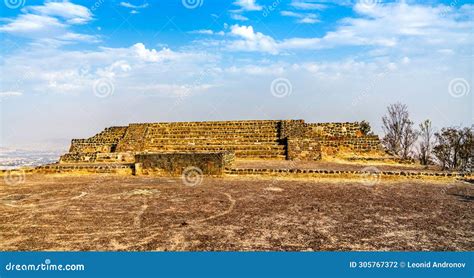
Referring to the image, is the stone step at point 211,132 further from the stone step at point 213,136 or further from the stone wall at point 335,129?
the stone wall at point 335,129

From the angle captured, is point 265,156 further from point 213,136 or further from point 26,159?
point 26,159

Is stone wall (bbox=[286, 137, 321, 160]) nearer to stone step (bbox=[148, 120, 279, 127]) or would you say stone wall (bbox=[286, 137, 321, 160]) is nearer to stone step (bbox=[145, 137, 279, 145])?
stone step (bbox=[145, 137, 279, 145])

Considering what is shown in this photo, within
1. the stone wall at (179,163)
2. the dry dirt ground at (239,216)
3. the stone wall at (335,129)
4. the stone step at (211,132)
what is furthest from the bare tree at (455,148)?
the stone wall at (179,163)

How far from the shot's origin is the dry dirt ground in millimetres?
4629

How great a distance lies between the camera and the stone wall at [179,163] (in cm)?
1148

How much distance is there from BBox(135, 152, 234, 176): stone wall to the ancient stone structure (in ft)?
12.8

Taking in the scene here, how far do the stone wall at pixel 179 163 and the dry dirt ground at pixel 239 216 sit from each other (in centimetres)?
161

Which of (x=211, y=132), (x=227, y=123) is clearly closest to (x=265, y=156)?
(x=211, y=132)

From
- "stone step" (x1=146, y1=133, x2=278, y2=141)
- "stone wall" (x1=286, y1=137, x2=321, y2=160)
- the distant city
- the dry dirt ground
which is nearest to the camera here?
the dry dirt ground

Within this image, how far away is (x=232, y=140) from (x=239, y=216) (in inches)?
502

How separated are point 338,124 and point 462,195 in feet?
38.4

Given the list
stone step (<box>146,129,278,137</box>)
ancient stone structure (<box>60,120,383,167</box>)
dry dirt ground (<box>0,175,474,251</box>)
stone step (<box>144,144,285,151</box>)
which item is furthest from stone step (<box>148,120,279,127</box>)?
dry dirt ground (<box>0,175,474,251</box>)

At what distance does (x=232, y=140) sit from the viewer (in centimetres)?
1875

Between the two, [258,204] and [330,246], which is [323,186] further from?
[330,246]
